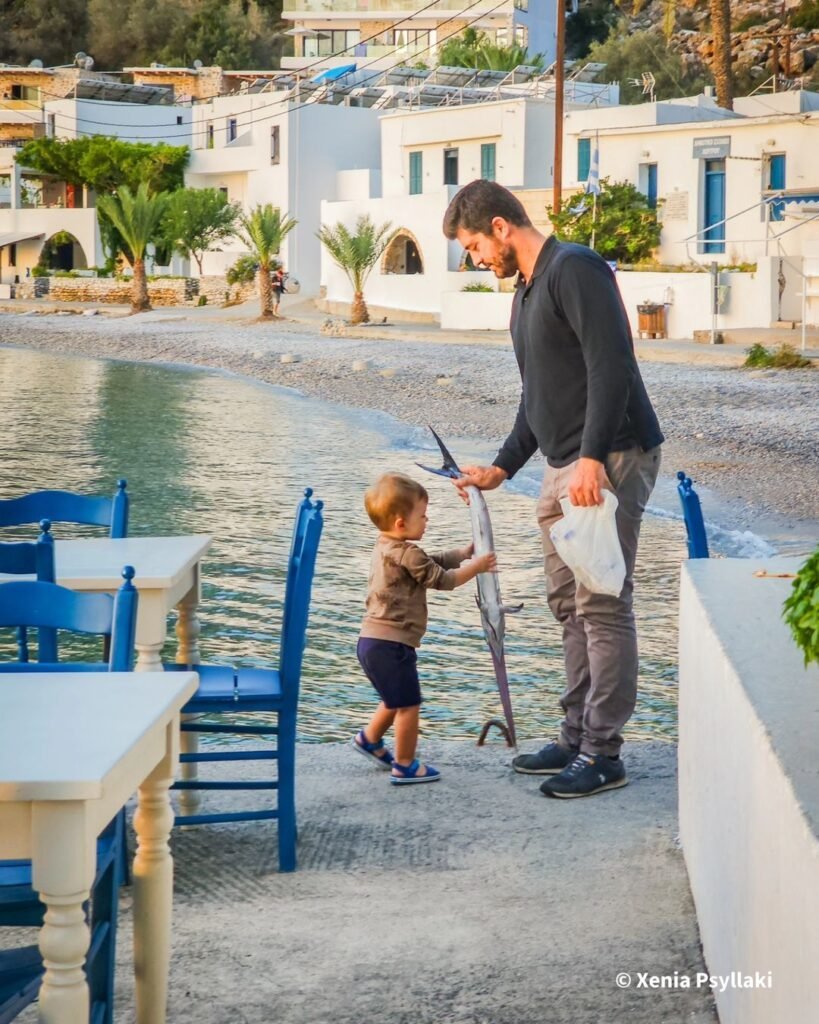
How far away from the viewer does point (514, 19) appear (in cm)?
7050

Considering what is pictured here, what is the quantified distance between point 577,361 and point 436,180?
4192cm

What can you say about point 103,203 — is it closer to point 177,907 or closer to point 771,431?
point 771,431

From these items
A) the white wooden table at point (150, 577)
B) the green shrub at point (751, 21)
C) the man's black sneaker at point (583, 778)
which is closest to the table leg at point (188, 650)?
the white wooden table at point (150, 577)

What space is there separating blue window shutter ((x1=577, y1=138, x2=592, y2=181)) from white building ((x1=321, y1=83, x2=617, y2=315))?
97 cm

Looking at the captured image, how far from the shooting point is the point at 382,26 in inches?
3388

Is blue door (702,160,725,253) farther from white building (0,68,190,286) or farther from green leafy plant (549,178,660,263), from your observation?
white building (0,68,190,286)

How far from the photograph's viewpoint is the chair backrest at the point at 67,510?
4949 mm

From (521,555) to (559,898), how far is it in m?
7.05

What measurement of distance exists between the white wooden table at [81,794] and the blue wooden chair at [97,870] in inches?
3.2

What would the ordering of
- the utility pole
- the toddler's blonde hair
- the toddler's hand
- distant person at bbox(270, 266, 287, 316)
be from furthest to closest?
distant person at bbox(270, 266, 287, 316)
the utility pole
the toddler's hand
the toddler's blonde hair

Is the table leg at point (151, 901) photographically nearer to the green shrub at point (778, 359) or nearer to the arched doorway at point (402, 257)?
the green shrub at point (778, 359)

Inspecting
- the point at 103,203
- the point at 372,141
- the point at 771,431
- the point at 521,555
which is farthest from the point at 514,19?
the point at 521,555

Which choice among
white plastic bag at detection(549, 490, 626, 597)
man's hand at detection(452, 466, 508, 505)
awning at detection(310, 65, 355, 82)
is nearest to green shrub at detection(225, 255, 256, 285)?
awning at detection(310, 65, 355, 82)

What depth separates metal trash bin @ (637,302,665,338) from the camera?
3083cm
